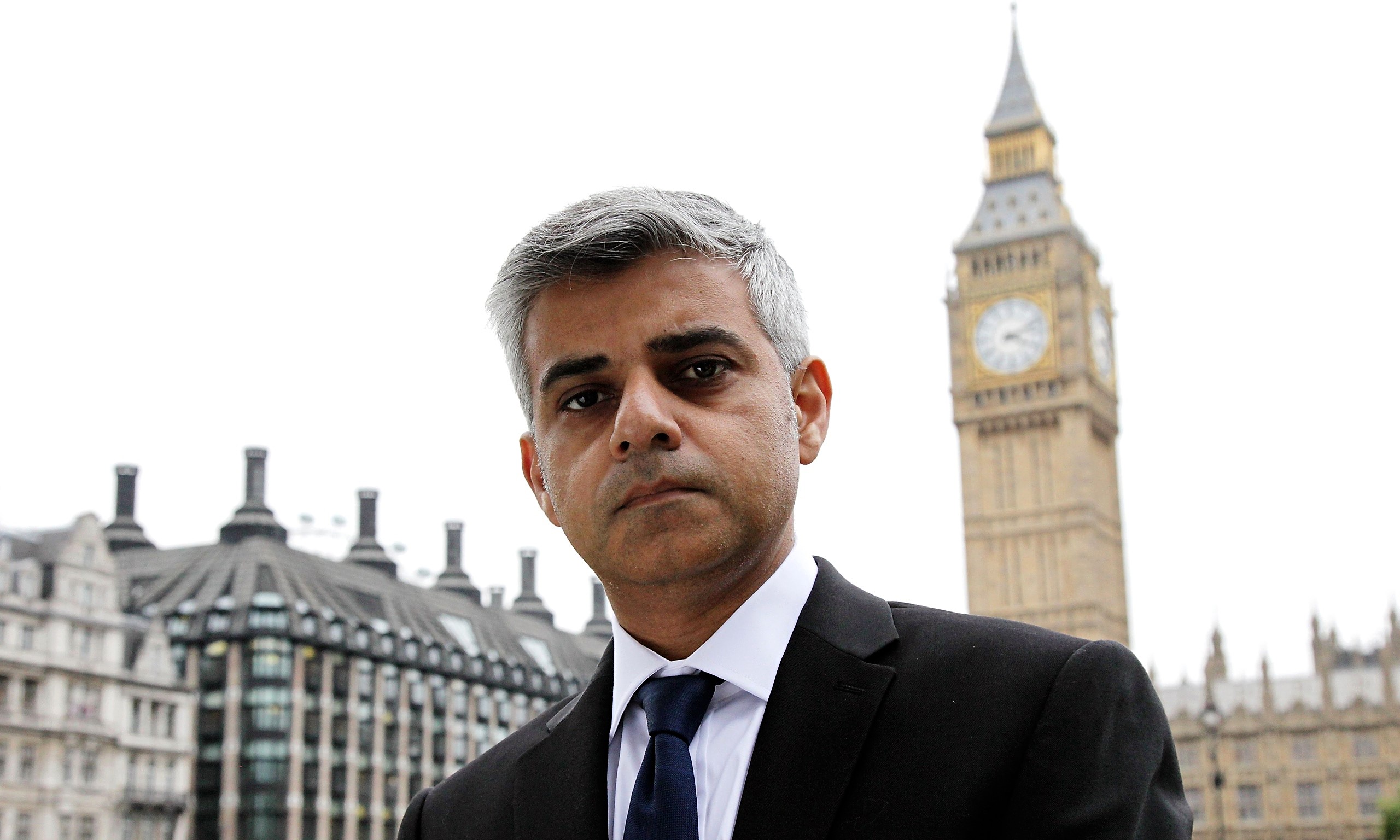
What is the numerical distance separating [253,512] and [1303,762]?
5300 cm

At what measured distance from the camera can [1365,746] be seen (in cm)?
7956

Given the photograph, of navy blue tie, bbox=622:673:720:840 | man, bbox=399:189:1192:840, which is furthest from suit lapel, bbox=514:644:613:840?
navy blue tie, bbox=622:673:720:840

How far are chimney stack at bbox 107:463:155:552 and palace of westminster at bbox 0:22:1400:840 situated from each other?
5.0 inches

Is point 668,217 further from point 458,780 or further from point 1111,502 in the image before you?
point 1111,502

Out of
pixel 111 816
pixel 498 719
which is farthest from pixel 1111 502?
pixel 111 816

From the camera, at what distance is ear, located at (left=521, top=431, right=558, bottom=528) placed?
2863mm

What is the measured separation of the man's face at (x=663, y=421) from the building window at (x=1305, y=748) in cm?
8525

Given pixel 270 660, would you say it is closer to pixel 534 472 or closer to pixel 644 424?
pixel 534 472

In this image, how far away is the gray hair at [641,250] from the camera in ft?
8.30

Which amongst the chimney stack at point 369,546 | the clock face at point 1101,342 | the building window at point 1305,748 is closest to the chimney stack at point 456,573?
the chimney stack at point 369,546

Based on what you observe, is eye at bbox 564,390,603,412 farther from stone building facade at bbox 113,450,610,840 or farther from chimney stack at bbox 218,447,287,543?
chimney stack at bbox 218,447,287,543

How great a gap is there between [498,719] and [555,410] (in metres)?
74.1

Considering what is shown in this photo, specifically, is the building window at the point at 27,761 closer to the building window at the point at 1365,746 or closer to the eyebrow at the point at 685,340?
the eyebrow at the point at 685,340

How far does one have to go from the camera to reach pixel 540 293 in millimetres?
2631
